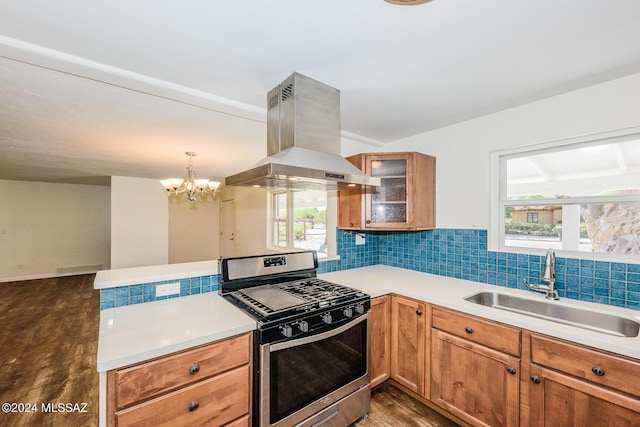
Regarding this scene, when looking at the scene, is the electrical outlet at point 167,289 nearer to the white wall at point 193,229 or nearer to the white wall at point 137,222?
the white wall at point 137,222

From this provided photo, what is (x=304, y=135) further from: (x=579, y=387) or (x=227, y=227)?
(x=227, y=227)

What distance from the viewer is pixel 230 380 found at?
139cm

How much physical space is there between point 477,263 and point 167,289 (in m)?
2.44

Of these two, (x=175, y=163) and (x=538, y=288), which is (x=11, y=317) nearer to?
(x=175, y=163)

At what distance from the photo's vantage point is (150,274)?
182 cm

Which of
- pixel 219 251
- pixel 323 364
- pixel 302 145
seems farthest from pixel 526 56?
pixel 219 251

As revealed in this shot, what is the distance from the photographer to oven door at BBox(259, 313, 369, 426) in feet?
4.77

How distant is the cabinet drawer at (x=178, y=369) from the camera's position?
114 cm

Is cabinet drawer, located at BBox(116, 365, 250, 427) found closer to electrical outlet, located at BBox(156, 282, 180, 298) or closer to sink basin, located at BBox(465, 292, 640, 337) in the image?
electrical outlet, located at BBox(156, 282, 180, 298)

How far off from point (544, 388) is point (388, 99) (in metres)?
1.97

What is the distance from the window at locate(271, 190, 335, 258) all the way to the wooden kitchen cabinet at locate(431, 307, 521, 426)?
182 cm

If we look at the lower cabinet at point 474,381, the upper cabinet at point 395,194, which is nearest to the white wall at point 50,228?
the upper cabinet at point 395,194

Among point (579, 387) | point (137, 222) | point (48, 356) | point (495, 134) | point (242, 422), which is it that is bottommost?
point (48, 356)

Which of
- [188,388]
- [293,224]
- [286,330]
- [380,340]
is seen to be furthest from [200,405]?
[293,224]
